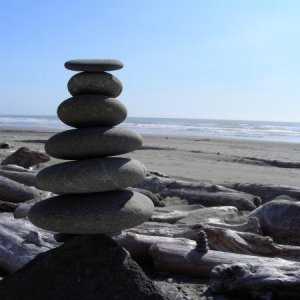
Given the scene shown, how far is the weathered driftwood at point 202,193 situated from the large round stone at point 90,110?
4772 mm

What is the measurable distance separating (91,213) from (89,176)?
31 cm

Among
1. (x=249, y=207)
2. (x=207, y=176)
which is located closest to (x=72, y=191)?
(x=249, y=207)

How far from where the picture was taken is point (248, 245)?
5.88m

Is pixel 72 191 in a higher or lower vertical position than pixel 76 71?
lower

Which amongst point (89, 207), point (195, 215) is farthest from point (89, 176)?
point (195, 215)

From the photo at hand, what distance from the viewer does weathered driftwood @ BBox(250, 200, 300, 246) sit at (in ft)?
22.6

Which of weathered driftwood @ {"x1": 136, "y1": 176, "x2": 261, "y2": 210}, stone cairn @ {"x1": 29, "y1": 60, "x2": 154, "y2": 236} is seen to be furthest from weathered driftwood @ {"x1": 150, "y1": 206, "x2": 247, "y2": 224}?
stone cairn @ {"x1": 29, "y1": 60, "x2": 154, "y2": 236}

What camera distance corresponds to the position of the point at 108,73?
4.84m

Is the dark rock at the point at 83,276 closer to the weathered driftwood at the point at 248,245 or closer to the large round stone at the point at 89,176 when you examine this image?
the large round stone at the point at 89,176

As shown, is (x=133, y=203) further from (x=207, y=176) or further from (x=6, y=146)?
(x=6, y=146)

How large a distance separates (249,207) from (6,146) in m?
12.9

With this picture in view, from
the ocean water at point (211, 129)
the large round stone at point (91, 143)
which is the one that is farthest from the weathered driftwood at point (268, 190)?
the ocean water at point (211, 129)

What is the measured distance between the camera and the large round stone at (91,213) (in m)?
4.38

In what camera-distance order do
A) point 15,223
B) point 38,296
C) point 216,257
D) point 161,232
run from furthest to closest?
point 161,232
point 15,223
point 216,257
point 38,296
